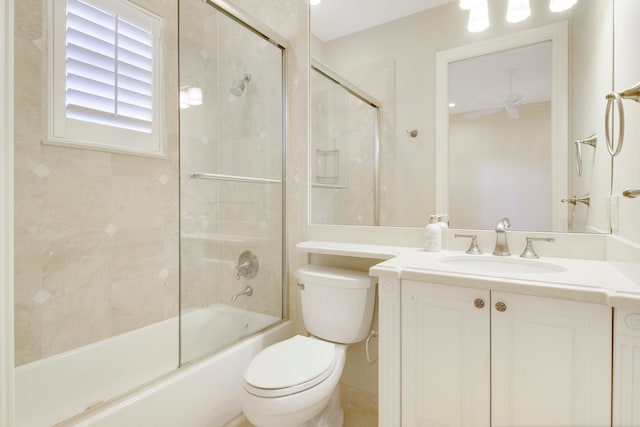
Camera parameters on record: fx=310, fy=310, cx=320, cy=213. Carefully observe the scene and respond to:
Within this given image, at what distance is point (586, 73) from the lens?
1.26 m

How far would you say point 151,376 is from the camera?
172 cm

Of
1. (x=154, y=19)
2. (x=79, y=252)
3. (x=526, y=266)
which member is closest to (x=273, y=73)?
(x=154, y=19)

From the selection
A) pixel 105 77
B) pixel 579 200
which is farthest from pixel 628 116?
pixel 105 77

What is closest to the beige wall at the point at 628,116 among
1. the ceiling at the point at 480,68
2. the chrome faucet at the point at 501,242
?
the ceiling at the point at 480,68

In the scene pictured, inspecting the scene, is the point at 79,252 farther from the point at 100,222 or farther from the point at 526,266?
the point at 526,266

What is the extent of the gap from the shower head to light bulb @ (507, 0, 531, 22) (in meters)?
1.36

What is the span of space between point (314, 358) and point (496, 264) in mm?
867

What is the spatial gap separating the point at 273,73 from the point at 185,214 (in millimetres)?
1049

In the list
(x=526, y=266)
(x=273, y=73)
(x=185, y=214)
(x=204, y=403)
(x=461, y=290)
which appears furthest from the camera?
(x=273, y=73)

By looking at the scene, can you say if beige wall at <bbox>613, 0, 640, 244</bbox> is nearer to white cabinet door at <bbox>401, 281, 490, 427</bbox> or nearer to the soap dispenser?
white cabinet door at <bbox>401, 281, 490, 427</bbox>

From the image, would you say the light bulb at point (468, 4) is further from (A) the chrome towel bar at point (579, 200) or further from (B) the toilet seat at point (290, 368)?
(B) the toilet seat at point (290, 368)

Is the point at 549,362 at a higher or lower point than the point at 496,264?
lower
